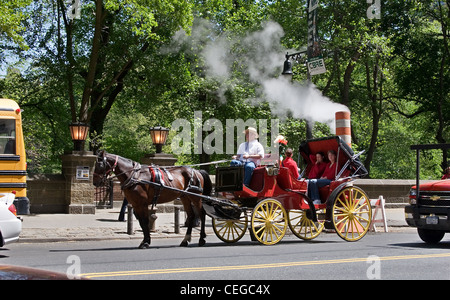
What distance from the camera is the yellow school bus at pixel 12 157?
1456 centimetres

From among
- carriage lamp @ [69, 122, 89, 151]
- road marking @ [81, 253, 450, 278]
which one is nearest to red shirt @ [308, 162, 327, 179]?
road marking @ [81, 253, 450, 278]

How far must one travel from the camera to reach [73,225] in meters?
17.2

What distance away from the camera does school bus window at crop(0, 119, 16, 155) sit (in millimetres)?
14867

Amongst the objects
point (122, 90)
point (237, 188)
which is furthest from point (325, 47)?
point (237, 188)

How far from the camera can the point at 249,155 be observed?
43.3ft

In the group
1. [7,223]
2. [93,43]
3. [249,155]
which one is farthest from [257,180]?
[93,43]

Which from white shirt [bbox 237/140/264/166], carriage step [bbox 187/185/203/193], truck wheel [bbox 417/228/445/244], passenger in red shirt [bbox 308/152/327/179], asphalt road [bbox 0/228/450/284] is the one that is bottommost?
asphalt road [bbox 0/228/450/284]

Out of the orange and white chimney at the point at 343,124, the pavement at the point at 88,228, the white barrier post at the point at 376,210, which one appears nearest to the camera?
the pavement at the point at 88,228

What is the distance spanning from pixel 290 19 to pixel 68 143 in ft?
46.7

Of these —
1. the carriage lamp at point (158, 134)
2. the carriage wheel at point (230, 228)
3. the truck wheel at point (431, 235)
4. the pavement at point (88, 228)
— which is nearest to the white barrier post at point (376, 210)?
the pavement at point (88, 228)

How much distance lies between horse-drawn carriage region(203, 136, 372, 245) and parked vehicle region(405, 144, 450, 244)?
1.23 meters

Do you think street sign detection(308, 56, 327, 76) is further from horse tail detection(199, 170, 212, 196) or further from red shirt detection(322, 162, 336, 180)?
horse tail detection(199, 170, 212, 196)

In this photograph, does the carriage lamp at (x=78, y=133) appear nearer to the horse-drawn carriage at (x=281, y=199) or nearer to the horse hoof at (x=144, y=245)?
the horse-drawn carriage at (x=281, y=199)

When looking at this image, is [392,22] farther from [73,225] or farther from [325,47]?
[73,225]
